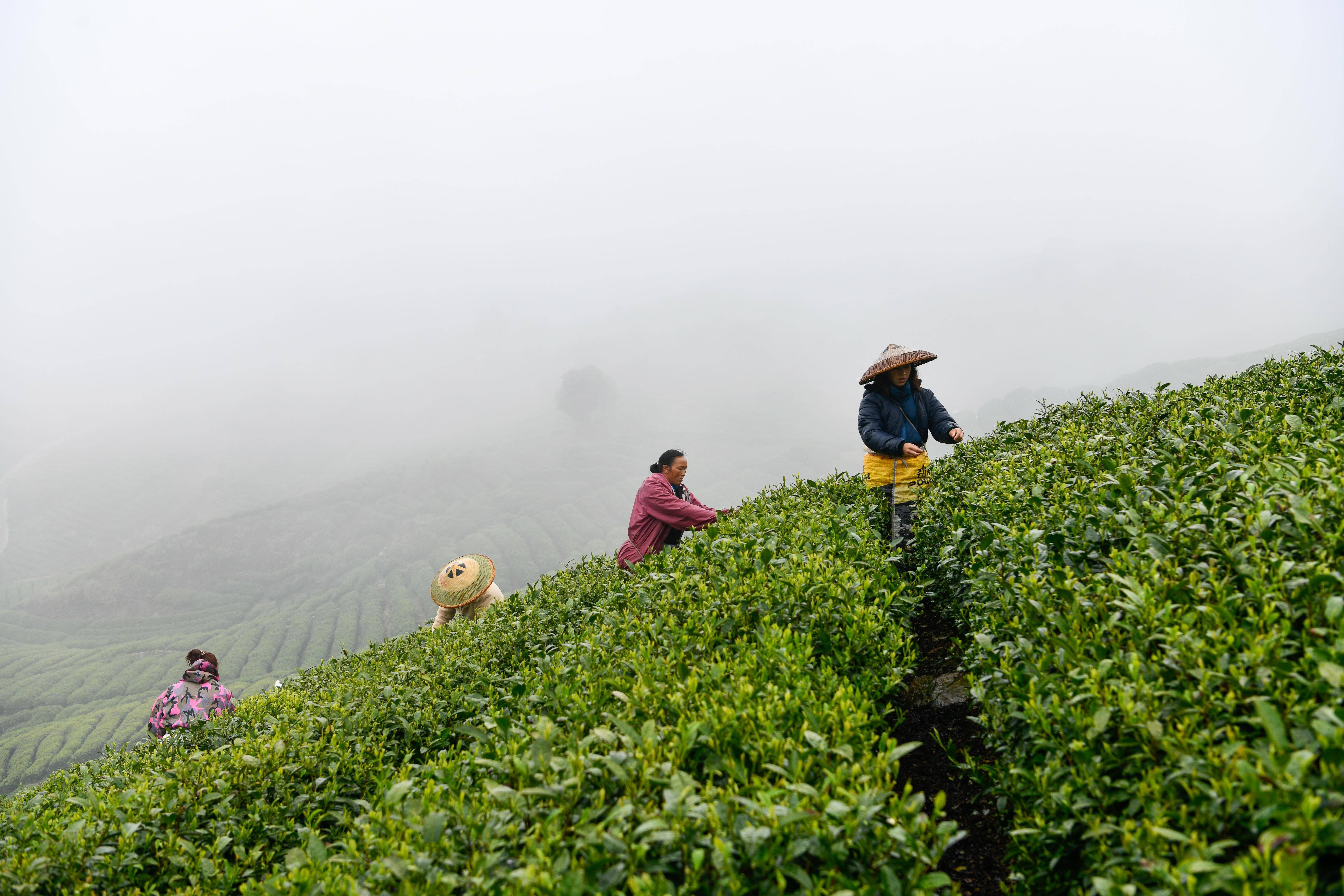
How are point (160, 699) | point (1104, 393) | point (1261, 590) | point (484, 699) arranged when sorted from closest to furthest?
1. point (1261, 590)
2. point (484, 699)
3. point (1104, 393)
4. point (160, 699)

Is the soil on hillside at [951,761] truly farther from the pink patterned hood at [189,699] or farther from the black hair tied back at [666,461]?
the pink patterned hood at [189,699]

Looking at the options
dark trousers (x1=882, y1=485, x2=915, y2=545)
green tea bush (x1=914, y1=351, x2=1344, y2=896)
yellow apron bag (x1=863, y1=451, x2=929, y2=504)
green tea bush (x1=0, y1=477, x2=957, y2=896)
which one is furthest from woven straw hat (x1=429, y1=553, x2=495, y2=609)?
green tea bush (x1=914, y1=351, x2=1344, y2=896)

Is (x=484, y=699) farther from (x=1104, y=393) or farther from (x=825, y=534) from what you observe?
(x=1104, y=393)

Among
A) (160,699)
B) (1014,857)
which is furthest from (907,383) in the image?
(160,699)

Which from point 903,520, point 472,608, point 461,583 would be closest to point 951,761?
point 903,520

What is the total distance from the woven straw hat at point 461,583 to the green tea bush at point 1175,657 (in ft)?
24.3

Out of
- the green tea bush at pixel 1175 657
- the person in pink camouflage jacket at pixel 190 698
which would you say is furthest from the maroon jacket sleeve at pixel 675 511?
the person in pink camouflage jacket at pixel 190 698

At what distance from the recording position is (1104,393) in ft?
21.4

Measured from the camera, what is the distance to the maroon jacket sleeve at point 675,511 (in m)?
7.20

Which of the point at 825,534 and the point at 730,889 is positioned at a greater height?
the point at 825,534

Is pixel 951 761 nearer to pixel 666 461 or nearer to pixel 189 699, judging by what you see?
pixel 666 461

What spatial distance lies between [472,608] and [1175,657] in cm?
931

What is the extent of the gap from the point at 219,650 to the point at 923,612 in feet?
513

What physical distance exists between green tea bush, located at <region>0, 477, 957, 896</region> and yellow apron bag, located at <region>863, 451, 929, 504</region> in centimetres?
115
